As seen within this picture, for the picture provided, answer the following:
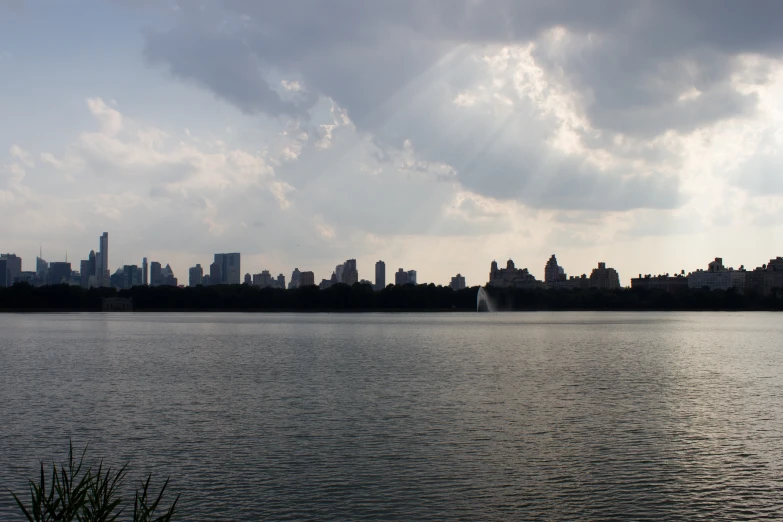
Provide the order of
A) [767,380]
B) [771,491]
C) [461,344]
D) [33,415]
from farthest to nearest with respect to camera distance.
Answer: [461,344] → [767,380] → [33,415] → [771,491]

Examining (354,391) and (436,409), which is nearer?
(436,409)

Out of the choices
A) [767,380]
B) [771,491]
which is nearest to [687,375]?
[767,380]

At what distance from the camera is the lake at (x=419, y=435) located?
2155 centimetres

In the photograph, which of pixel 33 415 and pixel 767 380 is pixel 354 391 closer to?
pixel 33 415

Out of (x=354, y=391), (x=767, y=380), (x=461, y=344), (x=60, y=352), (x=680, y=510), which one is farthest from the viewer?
(x=461, y=344)

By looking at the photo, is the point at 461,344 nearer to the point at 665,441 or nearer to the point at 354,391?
the point at 354,391

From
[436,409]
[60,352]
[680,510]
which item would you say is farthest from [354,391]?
[60,352]

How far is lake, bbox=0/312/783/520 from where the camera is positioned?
21.5 metres

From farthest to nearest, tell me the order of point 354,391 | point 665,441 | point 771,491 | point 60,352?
point 60,352 → point 354,391 → point 665,441 → point 771,491

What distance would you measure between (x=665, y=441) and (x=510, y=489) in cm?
925

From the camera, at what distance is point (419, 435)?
29.4m

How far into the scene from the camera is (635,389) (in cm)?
4384

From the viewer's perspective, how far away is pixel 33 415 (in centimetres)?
3394

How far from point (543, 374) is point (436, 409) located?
1767cm
